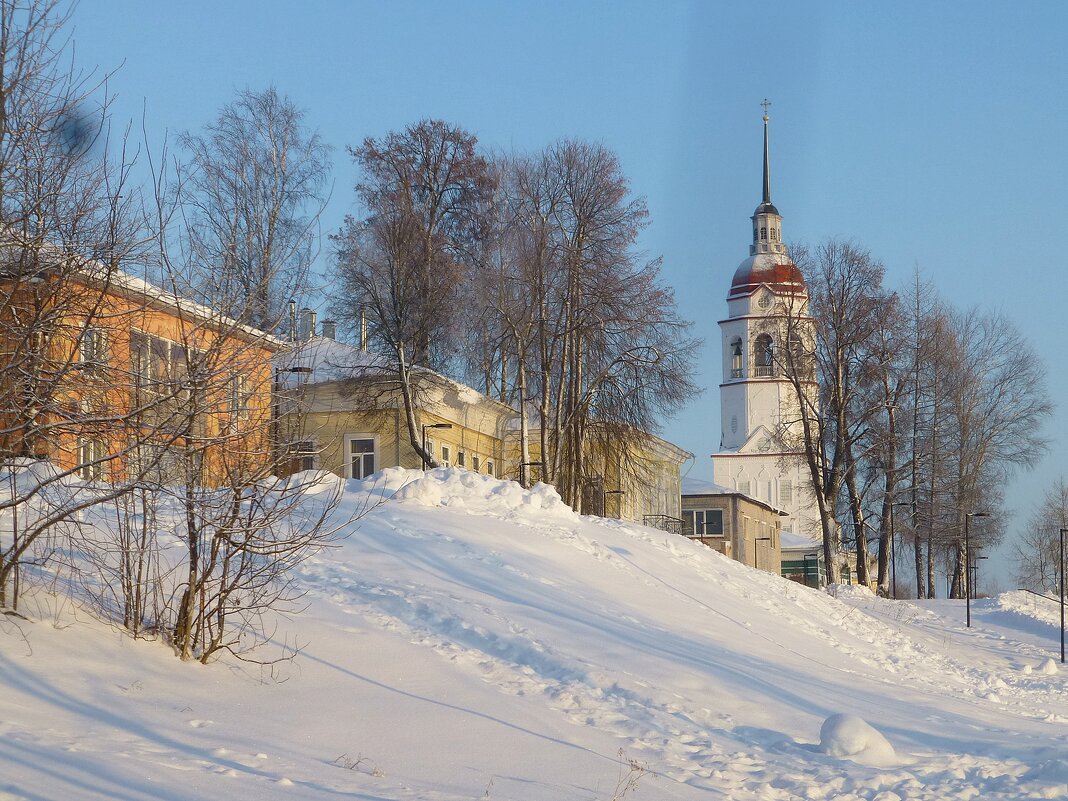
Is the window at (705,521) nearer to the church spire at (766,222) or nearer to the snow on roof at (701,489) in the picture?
the snow on roof at (701,489)

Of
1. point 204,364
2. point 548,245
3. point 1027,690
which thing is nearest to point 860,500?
point 548,245

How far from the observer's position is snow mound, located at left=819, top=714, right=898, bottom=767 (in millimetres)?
11000

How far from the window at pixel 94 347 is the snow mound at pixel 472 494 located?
981 cm

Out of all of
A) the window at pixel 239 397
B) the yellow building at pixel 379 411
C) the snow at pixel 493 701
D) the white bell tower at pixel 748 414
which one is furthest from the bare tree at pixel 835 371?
the white bell tower at pixel 748 414

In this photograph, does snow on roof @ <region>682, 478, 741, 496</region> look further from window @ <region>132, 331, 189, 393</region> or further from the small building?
window @ <region>132, 331, 189, 393</region>

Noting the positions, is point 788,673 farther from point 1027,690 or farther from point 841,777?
point 1027,690

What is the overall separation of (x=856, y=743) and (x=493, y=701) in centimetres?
324

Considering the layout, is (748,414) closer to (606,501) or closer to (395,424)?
(606,501)

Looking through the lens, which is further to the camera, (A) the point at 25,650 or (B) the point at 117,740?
(A) the point at 25,650

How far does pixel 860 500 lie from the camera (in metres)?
41.4

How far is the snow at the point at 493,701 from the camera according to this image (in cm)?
869

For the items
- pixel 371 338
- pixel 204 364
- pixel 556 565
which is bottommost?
pixel 556 565

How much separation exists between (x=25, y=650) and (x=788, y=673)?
8.87 meters

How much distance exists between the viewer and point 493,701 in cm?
1151
